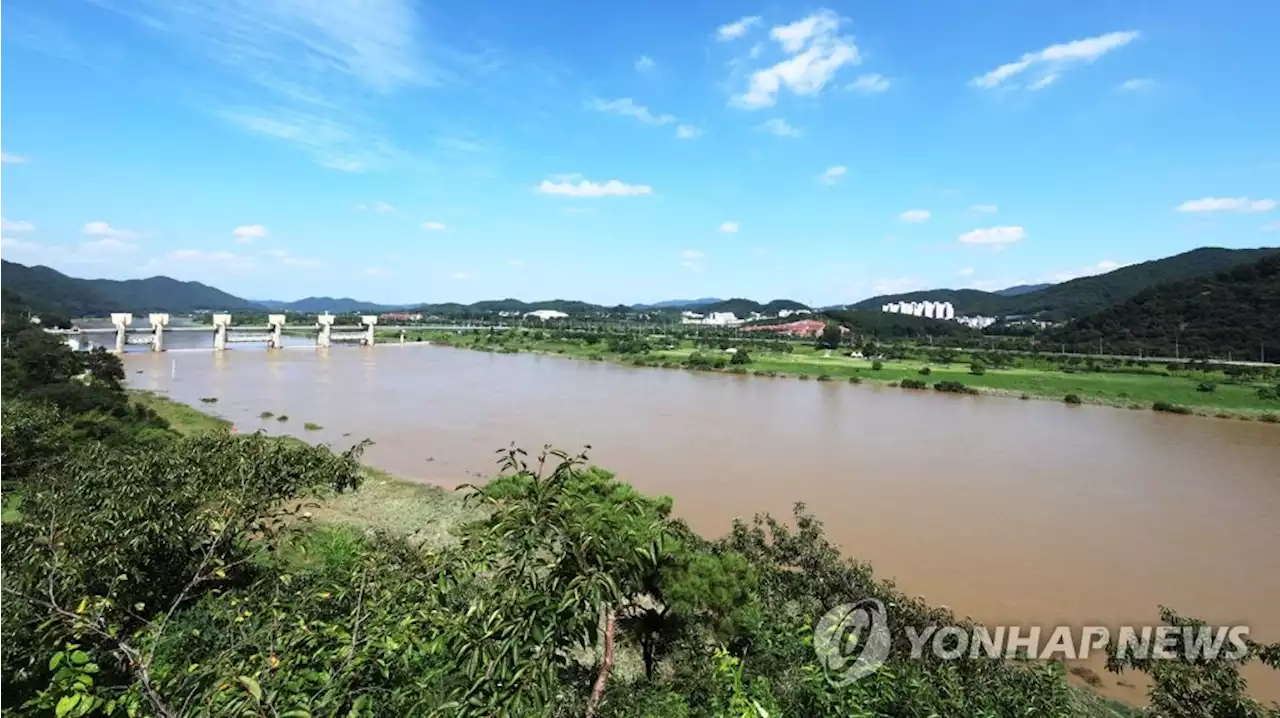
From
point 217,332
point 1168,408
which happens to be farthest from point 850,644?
point 217,332

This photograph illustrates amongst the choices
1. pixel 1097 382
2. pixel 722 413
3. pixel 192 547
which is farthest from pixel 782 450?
pixel 1097 382

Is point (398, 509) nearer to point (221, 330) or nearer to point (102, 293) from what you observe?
point (221, 330)

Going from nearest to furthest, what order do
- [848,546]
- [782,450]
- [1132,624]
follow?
[1132,624]
[848,546]
[782,450]

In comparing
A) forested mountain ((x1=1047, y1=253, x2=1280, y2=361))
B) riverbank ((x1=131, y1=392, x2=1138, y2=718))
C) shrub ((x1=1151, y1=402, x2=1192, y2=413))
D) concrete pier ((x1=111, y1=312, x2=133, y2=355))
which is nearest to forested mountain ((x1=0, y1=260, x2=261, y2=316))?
concrete pier ((x1=111, y1=312, x2=133, y2=355))

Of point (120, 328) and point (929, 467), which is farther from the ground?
point (120, 328)

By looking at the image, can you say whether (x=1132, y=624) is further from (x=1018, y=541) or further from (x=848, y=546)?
(x=848, y=546)

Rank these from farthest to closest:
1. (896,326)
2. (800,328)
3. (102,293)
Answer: (102,293), (896,326), (800,328)
